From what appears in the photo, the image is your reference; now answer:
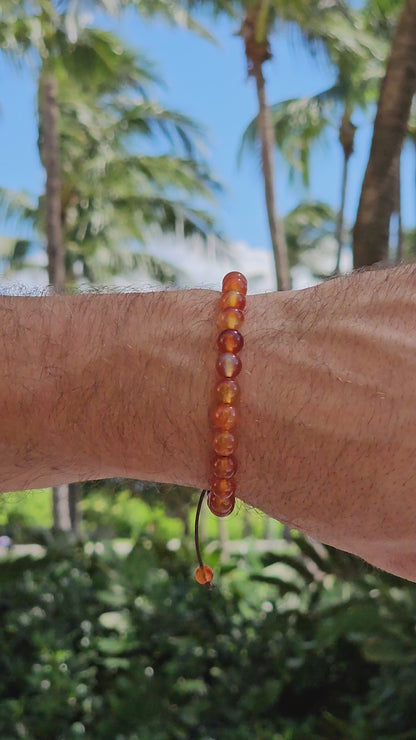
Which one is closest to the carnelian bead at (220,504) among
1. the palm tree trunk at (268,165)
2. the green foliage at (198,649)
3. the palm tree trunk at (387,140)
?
the palm tree trunk at (387,140)

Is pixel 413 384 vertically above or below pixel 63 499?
above

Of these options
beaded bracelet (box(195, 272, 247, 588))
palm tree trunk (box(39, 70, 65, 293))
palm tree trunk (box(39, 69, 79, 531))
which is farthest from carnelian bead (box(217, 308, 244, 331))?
palm tree trunk (box(39, 70, 65, 293))

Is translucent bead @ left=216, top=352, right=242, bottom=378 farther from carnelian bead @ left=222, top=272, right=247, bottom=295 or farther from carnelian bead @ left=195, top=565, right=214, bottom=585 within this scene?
carnelian bead @ left=195, top=565, right=214, bottom=585

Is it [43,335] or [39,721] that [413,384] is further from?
[39,721]

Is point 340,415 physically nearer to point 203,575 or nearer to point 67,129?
point 203,575

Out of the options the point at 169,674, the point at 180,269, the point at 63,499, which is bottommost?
the point at 63,499

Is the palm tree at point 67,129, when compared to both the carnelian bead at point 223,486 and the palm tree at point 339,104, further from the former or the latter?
the carnelian bead at point 223,486

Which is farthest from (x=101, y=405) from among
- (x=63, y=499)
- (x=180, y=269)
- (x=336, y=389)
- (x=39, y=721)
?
(x=180, y=269)
